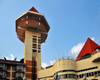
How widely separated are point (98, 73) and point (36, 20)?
2961cm

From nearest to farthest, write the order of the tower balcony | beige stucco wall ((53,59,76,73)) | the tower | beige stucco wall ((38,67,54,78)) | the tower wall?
the tower balcony < beige stucco wall ((53,59,76,73)) < beige stucco wall ((38,67,54,78)) < the tower wall < the tower

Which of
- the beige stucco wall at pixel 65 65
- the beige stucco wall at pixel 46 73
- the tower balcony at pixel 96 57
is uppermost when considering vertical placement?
the tower balcony at pixel 96 57

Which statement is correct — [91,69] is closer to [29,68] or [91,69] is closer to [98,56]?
[98,56]

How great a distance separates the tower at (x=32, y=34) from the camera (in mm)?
54156

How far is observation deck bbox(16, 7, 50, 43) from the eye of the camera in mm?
57062

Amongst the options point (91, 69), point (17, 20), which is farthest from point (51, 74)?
point (17, 20)

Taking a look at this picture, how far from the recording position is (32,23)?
5775 cm

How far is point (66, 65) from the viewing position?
143 ft

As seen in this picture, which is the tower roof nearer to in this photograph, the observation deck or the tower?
the tower

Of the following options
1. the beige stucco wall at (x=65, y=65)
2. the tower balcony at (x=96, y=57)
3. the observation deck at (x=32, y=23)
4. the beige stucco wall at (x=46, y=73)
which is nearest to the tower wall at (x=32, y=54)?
the beige stucco wall at (x=46, y=73)

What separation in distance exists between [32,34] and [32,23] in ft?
14.6

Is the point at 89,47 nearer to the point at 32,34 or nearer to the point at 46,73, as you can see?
the point at 46,73

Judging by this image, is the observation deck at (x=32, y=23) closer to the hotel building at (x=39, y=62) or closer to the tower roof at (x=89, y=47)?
the hotel building at (x=39, y=62)

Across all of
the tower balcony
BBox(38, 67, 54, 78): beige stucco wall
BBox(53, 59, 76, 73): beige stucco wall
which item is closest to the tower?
BBox(38, 67, 54, 78): beige stucco wall
